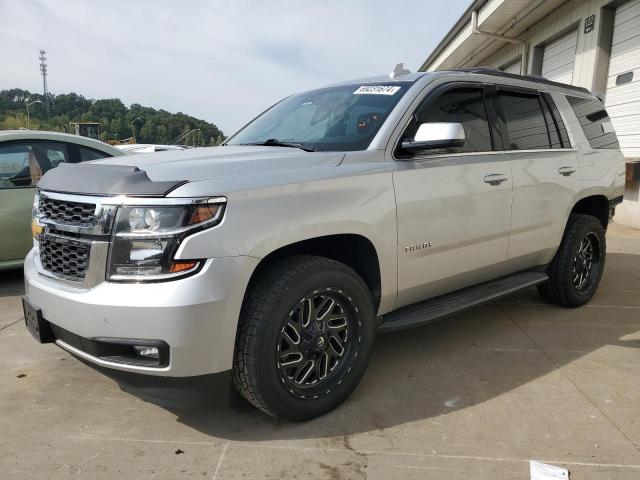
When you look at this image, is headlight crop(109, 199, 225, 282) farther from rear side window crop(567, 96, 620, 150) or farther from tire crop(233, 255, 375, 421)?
rear side window crop(567, 96, 620, 150)

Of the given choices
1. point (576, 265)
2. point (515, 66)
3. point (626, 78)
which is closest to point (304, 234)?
point (576, 265)

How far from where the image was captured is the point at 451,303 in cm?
336

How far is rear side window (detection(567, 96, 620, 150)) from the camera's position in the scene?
4543 millimetres

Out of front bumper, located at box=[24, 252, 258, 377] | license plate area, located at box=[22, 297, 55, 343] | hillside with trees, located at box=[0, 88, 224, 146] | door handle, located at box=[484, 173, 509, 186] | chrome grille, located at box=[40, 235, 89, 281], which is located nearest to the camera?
front bumper, located at box=[24, 252, 258, 377]

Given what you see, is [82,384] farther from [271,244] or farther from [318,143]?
[318,143]

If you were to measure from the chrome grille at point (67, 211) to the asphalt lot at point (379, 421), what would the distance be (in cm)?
76

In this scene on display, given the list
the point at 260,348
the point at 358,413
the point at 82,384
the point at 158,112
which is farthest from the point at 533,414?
the point at 158,112

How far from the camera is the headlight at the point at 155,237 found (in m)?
2.18

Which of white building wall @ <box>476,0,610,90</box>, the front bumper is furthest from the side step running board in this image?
white building wall @ <box>476,0,610,90</box>

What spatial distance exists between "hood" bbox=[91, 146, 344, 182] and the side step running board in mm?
1022

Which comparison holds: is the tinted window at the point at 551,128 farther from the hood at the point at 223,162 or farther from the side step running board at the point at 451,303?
the hood at the point at 223,162

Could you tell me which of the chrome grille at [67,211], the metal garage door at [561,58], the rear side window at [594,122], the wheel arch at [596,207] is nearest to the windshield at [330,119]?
the chrome grille at [67,211]

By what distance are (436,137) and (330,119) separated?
797 millimetres

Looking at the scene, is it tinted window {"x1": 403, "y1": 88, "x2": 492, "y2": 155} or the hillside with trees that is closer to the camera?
tinted window {"x1": 403, "y1": 88, "x2": 492, "y2": 155}
